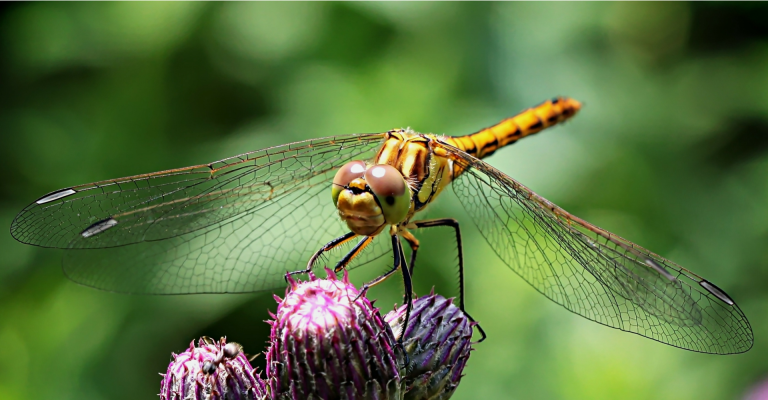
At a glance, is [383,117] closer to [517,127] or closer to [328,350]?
[517,127]

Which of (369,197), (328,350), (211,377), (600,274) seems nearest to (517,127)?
(600,274)

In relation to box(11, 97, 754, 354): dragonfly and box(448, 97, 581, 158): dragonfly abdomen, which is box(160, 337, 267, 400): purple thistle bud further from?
box(448, 97, 581, 158): dragonfly abdomen

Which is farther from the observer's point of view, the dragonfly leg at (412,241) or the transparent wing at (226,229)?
the dragonfly leg at (412,241)

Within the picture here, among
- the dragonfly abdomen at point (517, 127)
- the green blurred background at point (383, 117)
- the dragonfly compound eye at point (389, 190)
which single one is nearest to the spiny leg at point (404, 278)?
the dragonfly compound eye at point (389, 190)

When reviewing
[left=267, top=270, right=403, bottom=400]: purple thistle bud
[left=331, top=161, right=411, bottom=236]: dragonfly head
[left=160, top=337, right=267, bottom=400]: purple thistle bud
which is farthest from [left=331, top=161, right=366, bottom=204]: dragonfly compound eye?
[left=160, top=337, right=267, bottom=400]: purple thistle bud

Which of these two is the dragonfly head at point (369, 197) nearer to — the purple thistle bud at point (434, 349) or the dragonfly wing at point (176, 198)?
the purple thistle bud at point (434, 349)

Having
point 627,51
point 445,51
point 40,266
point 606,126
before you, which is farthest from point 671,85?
point 40,266

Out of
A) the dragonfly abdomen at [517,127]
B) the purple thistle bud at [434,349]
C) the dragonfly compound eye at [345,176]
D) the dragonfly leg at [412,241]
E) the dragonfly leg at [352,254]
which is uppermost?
the dragonfly abdomen at [517,127]
